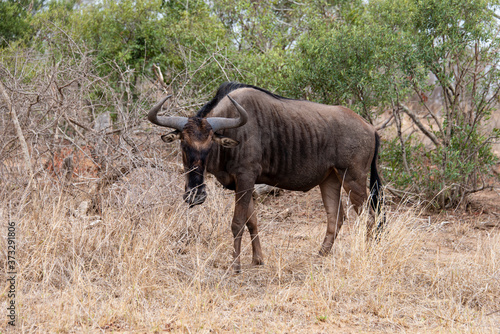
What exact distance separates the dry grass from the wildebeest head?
34 cm

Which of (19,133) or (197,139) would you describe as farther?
(19,133)

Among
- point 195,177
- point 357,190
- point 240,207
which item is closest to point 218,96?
point 195,177

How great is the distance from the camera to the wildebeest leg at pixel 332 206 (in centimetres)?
591

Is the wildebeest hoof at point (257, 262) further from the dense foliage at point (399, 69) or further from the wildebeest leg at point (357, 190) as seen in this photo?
the dense foliage at point (399, 69)

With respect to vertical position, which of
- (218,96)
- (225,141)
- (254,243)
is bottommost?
(254,243)

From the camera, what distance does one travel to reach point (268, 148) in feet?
17.7

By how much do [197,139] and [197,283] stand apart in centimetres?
127

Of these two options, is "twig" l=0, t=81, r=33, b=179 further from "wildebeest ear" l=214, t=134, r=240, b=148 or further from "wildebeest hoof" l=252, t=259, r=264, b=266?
"wildebeest hoof" l=252, t=259, r=264, b=266

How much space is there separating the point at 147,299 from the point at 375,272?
1874mm

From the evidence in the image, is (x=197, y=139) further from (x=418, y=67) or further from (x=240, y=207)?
(x=418, y=67)

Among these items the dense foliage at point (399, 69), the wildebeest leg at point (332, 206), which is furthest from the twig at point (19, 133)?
the wildebeest leg at point (332, 206)

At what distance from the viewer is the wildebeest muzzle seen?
185 inches

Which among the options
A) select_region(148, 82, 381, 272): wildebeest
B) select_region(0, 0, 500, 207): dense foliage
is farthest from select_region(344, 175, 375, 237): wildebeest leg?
select_region(0, 0, 500, 207): dense foliage

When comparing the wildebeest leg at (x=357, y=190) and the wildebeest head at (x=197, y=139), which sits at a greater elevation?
the wildebeest head at (x=197, y=139)
